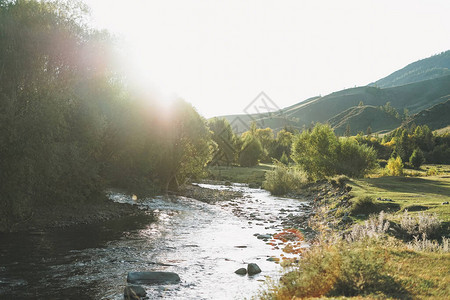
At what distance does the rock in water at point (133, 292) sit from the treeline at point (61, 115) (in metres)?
12.0

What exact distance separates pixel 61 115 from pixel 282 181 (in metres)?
34.5

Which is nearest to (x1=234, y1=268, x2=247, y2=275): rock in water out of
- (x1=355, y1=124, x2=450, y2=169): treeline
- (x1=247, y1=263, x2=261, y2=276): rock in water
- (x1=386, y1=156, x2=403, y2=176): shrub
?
(x1=247, y1=263, x2=261, y2=276): rock in water

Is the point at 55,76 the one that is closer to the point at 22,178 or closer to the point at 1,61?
the point at 1,61

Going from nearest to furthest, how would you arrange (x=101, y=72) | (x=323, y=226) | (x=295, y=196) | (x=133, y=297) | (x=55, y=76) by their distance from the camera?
(x=133, y=297), (x=323, y=226), (x=55, y=76), (x=101, y=72), (x=295, y=196)

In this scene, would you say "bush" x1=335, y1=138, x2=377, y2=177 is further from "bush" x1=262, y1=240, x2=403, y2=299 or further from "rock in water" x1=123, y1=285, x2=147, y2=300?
"rock in water" x1=123, y1=285, x2=147, y2=300

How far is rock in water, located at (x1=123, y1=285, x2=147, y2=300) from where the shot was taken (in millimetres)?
10602

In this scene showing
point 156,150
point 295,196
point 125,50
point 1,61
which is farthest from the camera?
point 295,196

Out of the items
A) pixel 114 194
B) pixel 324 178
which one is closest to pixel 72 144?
pixel 114 194

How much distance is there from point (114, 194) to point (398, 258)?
29149 millimetres

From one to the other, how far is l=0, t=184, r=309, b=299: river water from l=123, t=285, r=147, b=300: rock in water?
26 centimetres

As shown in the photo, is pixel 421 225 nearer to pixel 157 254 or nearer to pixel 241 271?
pixel 241 271

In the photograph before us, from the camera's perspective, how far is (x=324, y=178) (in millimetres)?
52125

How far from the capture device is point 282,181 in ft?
161

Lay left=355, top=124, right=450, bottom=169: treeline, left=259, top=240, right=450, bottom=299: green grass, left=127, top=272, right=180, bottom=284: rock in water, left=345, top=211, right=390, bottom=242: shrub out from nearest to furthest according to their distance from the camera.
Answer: left=259, top=240, right=450, bottom=299: green grass < left=127, top=272, right=180, bottom=284: rock in water < left=345, top=211, right=390, bottom=242: shrub < left=355, top=124, right=450, bottom=169: treeline
